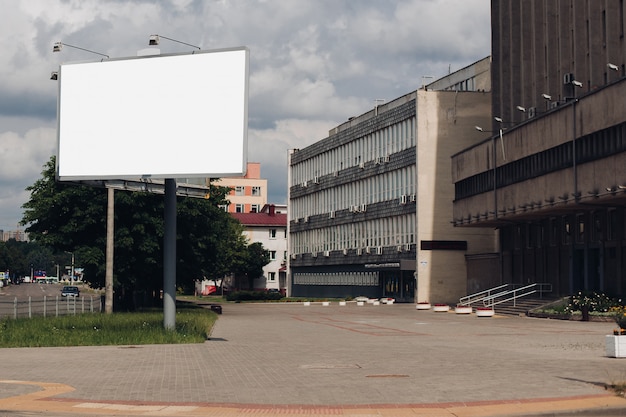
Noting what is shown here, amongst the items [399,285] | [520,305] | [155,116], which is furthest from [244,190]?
[155,116]

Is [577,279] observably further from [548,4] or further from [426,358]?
[426,358]

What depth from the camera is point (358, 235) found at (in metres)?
100

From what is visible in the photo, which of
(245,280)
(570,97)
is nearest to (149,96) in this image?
(570,97)

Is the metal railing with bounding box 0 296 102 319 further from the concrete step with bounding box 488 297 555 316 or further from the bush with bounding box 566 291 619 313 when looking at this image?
the concrete step with bounding box 488 297 555 316

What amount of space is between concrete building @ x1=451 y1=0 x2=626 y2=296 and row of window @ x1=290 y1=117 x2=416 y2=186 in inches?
449

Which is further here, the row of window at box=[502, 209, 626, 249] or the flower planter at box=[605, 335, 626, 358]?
the row of window at box=[502, 209, 626, 249]

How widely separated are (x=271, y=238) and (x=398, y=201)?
6211 cm

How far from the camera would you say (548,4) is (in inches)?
2501

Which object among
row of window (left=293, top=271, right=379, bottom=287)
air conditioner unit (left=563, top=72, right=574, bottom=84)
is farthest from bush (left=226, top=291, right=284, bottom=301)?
air conditioner unit (left=563, top=72, right=574, bottom=84)

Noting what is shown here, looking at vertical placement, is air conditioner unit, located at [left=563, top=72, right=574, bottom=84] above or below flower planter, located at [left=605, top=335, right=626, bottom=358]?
above

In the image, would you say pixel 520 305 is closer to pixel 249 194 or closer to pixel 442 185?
pixel 442 185

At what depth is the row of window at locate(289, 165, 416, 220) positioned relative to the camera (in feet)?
291

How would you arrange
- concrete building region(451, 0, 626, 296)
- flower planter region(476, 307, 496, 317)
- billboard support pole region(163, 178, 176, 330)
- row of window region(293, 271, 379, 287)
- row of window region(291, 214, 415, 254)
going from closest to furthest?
billboard support pole region(163, 178, 176, 330), concrete building region(451, 0, 626, 296), flower planter region(476, 307, 496, 317), row of window region(291, 214, 415, 254), row of window region(293, 271, 379, 287)

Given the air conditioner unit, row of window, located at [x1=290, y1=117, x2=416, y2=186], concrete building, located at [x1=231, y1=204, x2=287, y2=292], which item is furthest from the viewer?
concrete building, located at [x1=231, y1=204, x2=287, y2=292]
